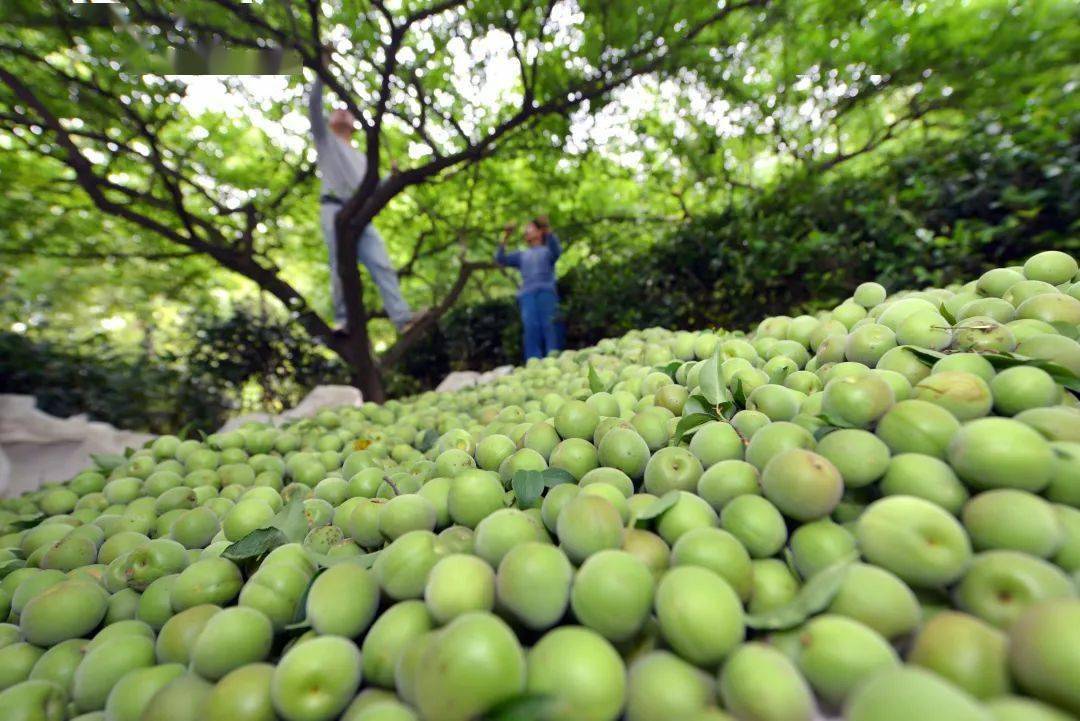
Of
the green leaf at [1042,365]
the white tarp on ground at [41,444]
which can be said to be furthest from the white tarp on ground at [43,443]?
the green leaf at [1042,365]

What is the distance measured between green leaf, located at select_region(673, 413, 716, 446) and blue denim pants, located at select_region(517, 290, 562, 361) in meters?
5.62

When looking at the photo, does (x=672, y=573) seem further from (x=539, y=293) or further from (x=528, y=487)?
(x=539, y=293)

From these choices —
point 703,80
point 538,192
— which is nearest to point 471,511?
point 703,80

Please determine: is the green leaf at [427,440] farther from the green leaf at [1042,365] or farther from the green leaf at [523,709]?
the green leaf at [1042,365]

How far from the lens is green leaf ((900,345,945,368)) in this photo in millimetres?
1412

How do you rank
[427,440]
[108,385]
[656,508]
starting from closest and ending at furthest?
[656,508] → [427,440] → [108,385]

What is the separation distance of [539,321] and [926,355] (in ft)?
20.0

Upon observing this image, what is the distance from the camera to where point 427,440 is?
2.57 m

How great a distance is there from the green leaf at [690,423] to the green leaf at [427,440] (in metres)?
1.38

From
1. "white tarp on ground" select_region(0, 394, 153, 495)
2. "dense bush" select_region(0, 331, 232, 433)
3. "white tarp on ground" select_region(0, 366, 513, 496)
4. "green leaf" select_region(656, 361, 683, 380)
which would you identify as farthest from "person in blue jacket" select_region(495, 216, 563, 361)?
"white tarp on ground" select_region(0, 394, 153, 495)

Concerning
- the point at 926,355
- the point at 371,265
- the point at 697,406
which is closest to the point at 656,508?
the point at 697,406

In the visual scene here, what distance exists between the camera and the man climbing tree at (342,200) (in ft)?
19.9

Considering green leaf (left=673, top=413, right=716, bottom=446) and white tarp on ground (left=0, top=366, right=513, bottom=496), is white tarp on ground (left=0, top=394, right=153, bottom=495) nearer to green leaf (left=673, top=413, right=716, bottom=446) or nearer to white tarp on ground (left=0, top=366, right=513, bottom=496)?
white tarp on ground (left=0, top=366, right=513, bottom=496)

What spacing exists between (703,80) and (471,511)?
6699mm
